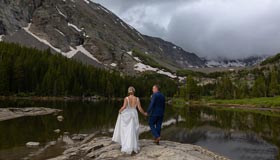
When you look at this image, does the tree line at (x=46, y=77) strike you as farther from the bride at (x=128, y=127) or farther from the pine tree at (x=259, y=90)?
the bride at (x=128, y=127)

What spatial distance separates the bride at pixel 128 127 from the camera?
63.3 ft

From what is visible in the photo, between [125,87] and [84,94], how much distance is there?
3628cm

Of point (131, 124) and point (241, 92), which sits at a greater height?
point (241, 92)

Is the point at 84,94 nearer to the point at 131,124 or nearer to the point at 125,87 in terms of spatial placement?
the point at 125,87

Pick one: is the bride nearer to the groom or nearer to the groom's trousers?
the groom

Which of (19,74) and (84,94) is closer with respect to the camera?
(19,74)

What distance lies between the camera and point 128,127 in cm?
1992

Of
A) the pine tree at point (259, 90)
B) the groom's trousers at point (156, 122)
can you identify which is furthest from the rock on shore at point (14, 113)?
the pine tree at point (259, 90)

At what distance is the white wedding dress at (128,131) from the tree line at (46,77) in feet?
363

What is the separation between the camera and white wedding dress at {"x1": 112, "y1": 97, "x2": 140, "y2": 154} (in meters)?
19.2

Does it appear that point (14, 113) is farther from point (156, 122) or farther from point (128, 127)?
point (128, 127)

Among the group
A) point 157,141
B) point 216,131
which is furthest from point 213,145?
point 157,141

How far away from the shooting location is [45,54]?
17088 centimetres

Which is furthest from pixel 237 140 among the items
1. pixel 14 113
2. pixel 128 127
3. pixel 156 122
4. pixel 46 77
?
pixel 46 77
